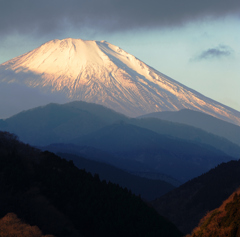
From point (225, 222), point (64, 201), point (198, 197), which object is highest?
point (225, 222)

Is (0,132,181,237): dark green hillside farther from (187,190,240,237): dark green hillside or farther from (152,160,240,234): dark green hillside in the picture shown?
(152,160,240,234): dark green hillside

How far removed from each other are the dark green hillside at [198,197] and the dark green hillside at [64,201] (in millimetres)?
39499

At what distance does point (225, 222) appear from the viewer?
5353 centimetres

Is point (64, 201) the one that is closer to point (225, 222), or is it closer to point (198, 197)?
point (225, 222)

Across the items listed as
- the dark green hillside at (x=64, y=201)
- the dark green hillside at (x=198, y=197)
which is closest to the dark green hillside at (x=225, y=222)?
the dark green hillside at (x=64, y=201)

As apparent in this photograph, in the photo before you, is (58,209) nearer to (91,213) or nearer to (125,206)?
(91,213)

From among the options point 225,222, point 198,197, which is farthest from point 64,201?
point 198,197

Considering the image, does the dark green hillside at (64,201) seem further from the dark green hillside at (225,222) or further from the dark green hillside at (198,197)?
the dark green hillside at (198,197)

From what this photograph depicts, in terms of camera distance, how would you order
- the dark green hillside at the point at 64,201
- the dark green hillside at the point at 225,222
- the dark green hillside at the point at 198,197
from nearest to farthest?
the dark green hillside at the point at 225,222
the dark green hillside at the point at 64,201
the dark green hillside at the point at 198,197

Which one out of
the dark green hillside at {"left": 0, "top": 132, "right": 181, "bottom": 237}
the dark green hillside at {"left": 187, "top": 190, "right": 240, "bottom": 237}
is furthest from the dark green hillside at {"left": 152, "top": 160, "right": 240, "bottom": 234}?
the dark green hillside at {"left": 187, "top": 190, "right": 240, "bottom": 237}

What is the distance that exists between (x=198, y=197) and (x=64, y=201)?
6638 cm

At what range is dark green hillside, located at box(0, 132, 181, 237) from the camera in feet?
231

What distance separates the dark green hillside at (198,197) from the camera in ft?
418

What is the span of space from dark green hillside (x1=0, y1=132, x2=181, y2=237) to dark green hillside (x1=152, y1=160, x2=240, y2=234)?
39.5 m
